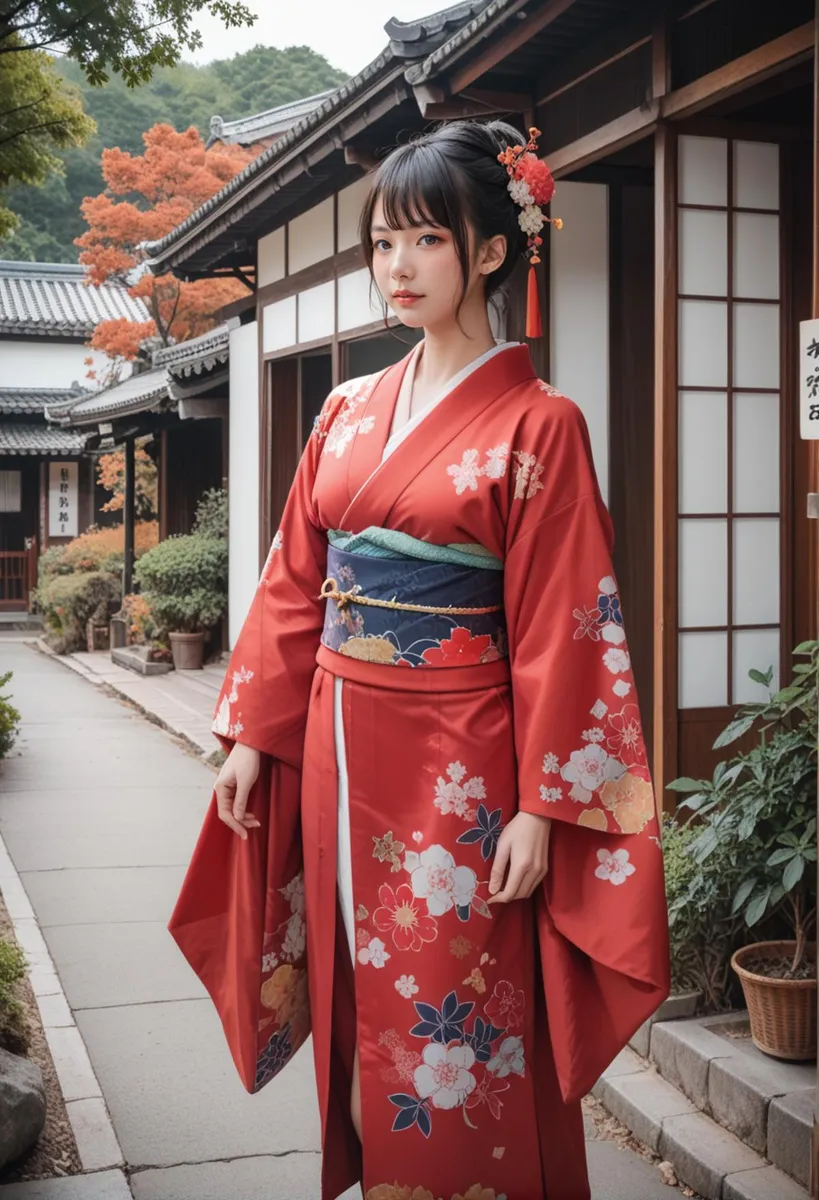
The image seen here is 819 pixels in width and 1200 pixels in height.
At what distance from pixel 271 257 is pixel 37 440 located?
17.1 m

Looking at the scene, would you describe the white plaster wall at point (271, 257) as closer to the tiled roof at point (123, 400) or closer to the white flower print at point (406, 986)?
the tiled roof at point (123, 400)

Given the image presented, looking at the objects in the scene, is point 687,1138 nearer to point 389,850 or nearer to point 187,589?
point 389,850

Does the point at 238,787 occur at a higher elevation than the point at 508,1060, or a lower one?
higher

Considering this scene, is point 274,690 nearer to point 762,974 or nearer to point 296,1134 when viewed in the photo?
point 296,1134

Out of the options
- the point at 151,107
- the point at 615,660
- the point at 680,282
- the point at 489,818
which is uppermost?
the point at 151,107

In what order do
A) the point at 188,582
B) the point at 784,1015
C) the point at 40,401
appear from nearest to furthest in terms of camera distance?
the point at 784,1015 < the point at 188,582 < the point at 40,401

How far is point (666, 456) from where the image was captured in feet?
16.6

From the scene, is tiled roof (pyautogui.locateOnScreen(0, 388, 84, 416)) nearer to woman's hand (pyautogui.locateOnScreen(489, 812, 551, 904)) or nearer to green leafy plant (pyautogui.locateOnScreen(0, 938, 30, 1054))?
green leafy plant (pyautogui.locateOnScreen(0, 938, 30, 1054))

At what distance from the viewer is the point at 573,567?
2488 millimetres

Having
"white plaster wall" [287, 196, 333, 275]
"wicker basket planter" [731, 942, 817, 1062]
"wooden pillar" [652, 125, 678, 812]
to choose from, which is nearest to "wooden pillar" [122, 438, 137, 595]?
"white plaster wall" [287, 196, 333, 275]

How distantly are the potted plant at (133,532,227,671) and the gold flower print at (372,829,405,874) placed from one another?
1204 centimetres

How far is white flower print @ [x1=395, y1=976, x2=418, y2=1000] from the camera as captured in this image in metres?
2.56

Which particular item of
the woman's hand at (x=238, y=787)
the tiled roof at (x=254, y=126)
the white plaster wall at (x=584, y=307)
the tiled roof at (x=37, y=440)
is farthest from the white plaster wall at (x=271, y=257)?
the tiled roof at (x=37, y=440)

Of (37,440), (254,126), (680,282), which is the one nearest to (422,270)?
(680,282)
